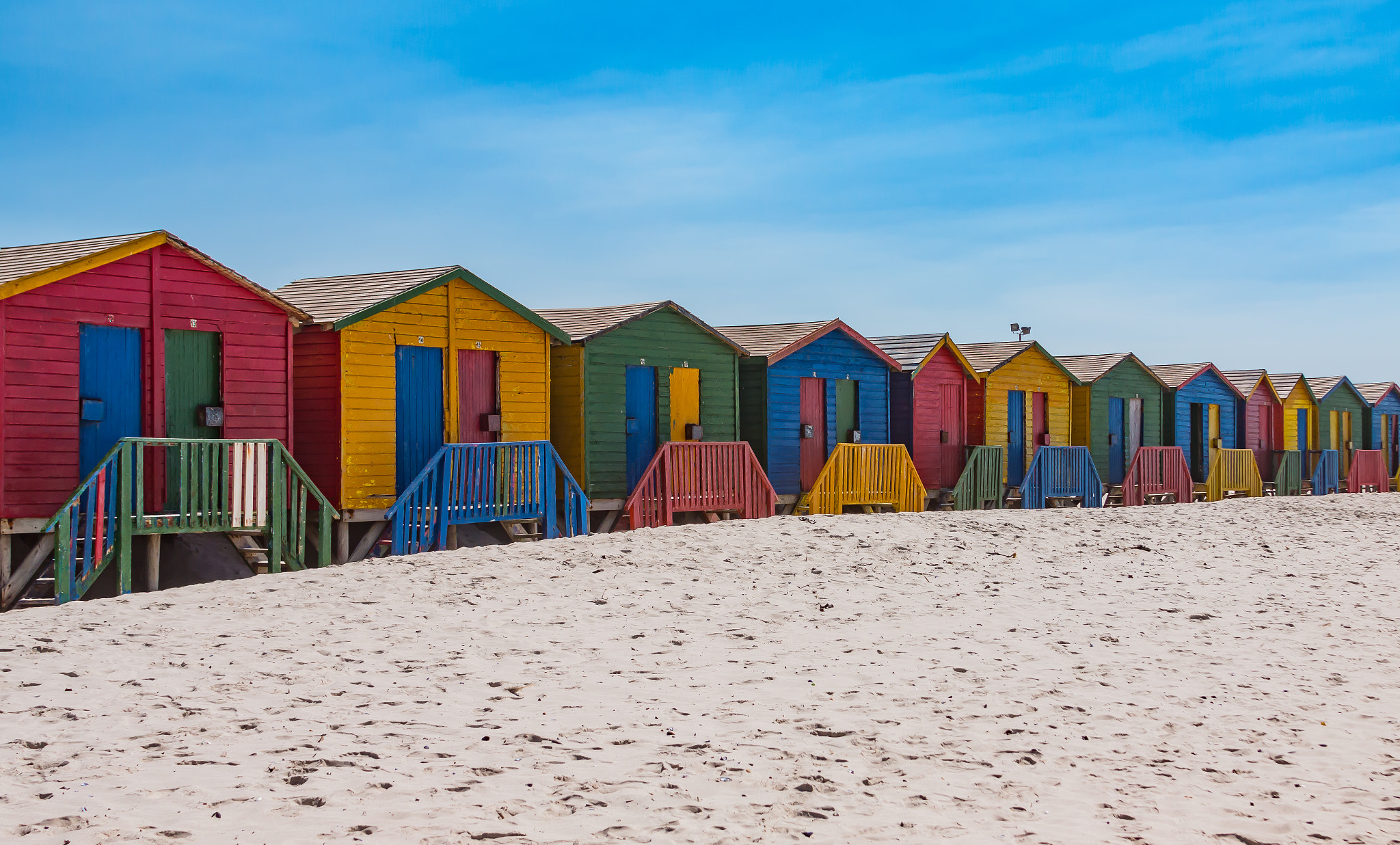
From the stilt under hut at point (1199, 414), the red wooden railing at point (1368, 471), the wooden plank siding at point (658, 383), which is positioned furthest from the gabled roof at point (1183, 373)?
the wooden plank siding at point (658, 383)

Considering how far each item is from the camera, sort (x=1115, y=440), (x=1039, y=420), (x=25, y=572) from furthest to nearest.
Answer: (x=1115, y=440)
(x=1039, y=420)
(x=25, y=572)

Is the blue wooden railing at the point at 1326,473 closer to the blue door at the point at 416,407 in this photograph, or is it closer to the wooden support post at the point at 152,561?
the blue door at the point at 416,407

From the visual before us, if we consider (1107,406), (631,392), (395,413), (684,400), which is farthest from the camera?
(1107,406)

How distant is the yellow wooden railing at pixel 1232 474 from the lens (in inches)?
1212

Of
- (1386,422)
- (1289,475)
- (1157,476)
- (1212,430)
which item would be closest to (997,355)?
(1157,476)

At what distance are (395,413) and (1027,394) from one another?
15.1 metres

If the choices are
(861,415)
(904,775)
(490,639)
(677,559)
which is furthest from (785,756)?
(861,415)

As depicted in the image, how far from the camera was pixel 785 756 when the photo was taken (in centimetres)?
731

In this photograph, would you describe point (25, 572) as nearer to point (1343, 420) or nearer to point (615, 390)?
point (615, 390)

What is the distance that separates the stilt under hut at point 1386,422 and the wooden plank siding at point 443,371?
32383 millimetres

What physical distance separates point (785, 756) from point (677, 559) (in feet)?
23.5

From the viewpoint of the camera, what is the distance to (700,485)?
759 inches

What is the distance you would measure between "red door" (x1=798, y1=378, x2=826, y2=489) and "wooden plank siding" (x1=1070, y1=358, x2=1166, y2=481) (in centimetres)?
800

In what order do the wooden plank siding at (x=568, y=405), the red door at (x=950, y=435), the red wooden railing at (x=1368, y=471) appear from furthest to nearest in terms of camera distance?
the red wooden railing at (x=1368, y=471)
the red door at (x=950, y=435)
the wooden plank siding at (x=568, y=405)
